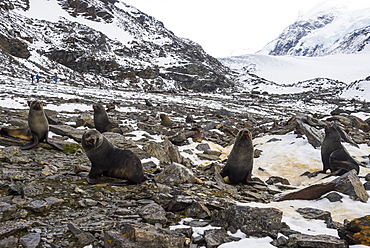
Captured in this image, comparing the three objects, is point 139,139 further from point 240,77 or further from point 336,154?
point 240,77

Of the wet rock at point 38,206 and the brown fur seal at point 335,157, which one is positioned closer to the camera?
the wet rock at point 38,206

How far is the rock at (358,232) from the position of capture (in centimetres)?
284

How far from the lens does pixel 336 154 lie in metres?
8.13

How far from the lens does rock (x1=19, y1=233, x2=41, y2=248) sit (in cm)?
268

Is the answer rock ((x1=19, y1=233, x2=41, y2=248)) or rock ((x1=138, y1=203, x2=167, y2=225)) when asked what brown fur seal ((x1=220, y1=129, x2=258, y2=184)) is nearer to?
rock ((x1=138, y1=203, x2=167, y2=225))

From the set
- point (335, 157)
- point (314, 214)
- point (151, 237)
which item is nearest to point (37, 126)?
point (151, 237)

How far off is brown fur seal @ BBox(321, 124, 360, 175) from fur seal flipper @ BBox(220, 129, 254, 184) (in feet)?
8.35

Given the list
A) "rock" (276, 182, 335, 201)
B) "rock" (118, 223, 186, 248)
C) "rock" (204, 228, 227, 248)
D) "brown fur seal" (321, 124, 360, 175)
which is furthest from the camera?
"brown fur seal" (321, 124, 360, 175)

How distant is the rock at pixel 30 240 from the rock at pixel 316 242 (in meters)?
2.71

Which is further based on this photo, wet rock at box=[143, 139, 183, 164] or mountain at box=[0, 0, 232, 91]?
mountain at box=[0, 0, 232, 91]

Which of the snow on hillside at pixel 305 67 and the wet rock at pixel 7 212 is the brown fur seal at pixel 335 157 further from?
the snow on hillside at pixel 305 67

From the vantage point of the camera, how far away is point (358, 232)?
9.57 ft

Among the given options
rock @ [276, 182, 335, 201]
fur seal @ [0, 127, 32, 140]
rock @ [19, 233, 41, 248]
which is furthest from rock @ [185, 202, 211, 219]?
fur seal @ [0, 127, 32, 140]

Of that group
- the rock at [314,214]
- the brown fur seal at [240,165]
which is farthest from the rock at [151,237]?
the brown fur seal at [240,165]
